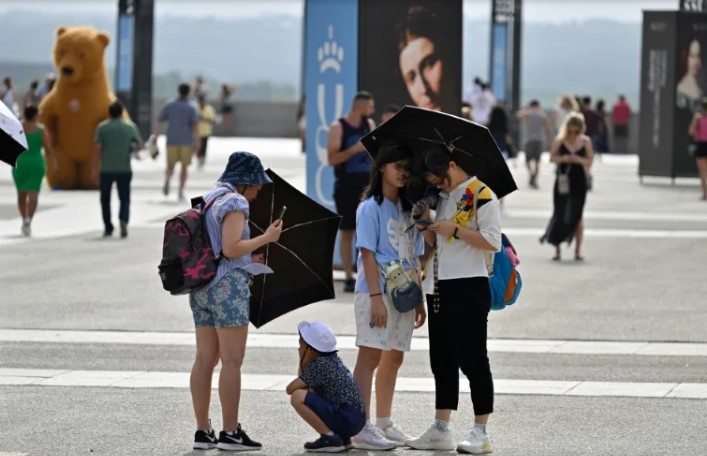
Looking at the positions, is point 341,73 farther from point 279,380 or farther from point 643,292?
point 279,380

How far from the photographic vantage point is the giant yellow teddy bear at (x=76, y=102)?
2592 cm

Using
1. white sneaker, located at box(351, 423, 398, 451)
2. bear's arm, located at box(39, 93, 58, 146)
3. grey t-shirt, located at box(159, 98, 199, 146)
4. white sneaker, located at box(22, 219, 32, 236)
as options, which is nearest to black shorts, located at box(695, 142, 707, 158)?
grey t-shirt, located at box(159, 98, 199, 146)

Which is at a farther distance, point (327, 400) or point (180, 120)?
point (180, 120)

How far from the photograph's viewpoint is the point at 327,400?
8.00 metres

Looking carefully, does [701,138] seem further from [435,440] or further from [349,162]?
[435,440]

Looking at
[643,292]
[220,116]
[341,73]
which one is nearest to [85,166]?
[341,73]

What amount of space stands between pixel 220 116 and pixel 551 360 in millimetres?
42840

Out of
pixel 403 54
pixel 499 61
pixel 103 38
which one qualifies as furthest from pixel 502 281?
pixel 499 61

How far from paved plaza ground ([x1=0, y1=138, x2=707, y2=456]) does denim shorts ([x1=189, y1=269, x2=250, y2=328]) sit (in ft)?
2.23

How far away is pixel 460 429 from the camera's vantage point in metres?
8.65

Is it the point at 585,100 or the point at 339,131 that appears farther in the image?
the point at 585,100

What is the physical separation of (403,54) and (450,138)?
7616 millimetres

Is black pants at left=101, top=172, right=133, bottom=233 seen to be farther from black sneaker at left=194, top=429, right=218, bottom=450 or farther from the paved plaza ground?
black sneaker at left=194, top=429, right=218, bottom=450

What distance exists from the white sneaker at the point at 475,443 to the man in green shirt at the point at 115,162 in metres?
11.8
